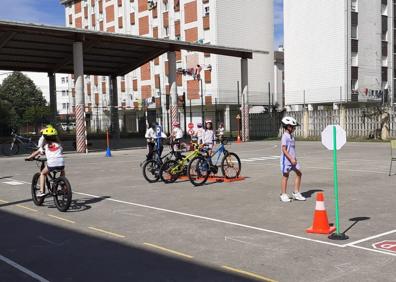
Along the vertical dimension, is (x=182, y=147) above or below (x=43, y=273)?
above

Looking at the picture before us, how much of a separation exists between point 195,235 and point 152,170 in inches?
266

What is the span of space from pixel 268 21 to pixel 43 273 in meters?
55.0

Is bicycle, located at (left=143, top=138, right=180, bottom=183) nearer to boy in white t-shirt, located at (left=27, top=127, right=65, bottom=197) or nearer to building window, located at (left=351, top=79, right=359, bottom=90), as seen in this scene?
boy in white t-shirt, located at (left=27, top=127, right=65, bottom=197)

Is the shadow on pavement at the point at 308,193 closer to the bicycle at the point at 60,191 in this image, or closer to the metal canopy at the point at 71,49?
the bicycle at the point at 60,191

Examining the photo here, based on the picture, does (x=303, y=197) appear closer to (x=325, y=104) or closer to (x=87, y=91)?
(x=325, y=104)

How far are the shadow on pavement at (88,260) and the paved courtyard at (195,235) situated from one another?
0.01 meters

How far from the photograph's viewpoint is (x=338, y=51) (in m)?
46.6

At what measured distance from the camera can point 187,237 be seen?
7.35 metres

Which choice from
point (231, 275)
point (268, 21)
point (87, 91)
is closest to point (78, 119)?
point (231, 275)

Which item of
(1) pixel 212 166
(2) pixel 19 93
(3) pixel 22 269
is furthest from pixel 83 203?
(2) pixel 19 93

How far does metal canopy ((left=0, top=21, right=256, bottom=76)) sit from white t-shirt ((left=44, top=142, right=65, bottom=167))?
57.5ft

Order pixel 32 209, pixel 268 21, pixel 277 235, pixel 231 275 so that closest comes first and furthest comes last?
pixel 231 275 < pixel 277 235 < pixel 32 209 < pixel 268 21

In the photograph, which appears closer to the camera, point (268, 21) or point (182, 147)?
point (182, 147)

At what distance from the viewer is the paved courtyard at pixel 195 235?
572cm
